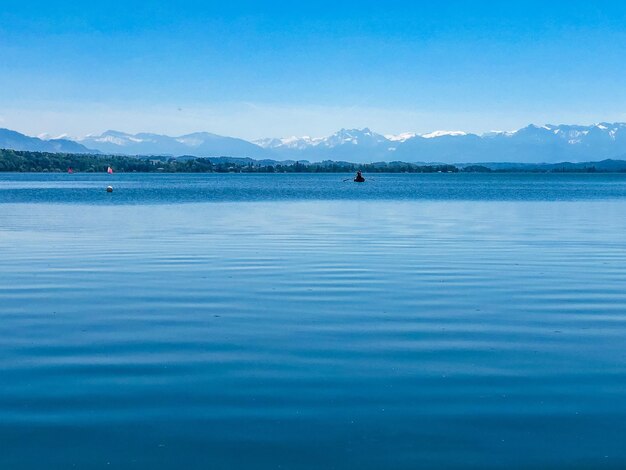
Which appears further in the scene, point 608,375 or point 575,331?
point 575,331

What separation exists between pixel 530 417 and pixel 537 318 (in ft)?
20.2

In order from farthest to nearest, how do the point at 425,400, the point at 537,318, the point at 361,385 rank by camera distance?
the point at 537,318, the point at 361,385, the point at 425,400

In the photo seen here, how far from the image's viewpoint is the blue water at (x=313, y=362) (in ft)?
27.0

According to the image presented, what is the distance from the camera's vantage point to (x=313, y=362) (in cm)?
1155

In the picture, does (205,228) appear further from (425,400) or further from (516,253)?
(425,400)

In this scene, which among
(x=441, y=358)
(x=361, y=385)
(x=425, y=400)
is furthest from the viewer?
(x=441, y=358)

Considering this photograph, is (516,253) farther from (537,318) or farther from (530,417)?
(530,417)

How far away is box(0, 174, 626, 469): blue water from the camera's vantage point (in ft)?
27.0

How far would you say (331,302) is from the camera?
1681cm

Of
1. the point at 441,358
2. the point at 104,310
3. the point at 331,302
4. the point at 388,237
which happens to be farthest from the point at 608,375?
the point at 388,237

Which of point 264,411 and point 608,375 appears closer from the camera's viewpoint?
point 264,411

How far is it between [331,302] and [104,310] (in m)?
4.57

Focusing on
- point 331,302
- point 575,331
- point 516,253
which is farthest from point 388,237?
point 575,331

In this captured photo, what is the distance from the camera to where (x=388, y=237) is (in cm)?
3384
